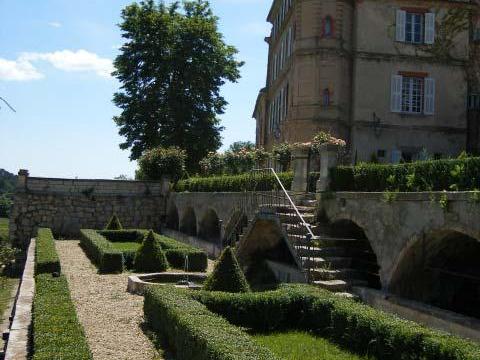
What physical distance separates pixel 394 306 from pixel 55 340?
6.03 m

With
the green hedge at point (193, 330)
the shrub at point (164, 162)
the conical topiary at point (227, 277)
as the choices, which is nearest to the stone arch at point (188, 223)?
the shrub at point (164, 162)

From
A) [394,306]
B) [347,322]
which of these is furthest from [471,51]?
[347,322]

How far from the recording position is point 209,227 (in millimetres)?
25781

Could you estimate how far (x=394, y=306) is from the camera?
10.0 meters

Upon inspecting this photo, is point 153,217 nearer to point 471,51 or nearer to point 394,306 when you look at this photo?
point 471,51

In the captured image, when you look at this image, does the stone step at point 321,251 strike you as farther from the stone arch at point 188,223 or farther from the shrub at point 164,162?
the shrub at point 164,162

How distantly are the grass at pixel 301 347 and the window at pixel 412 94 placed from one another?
60.4ft

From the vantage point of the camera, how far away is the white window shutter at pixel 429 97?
25272mm

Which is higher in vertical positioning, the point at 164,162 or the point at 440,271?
the point at 164,162

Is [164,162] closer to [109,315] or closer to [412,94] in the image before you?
[412,94]

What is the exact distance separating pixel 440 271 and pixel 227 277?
4.30 m

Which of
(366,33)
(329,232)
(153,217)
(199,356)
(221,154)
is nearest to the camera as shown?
(199,356)

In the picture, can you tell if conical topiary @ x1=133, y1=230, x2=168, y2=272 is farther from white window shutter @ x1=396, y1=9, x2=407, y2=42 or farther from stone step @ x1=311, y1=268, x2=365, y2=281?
white window shutter @ x1=396, y1=9, x2=407, y2=42

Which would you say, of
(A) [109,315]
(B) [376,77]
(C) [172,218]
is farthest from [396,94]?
(A) [109,315]
